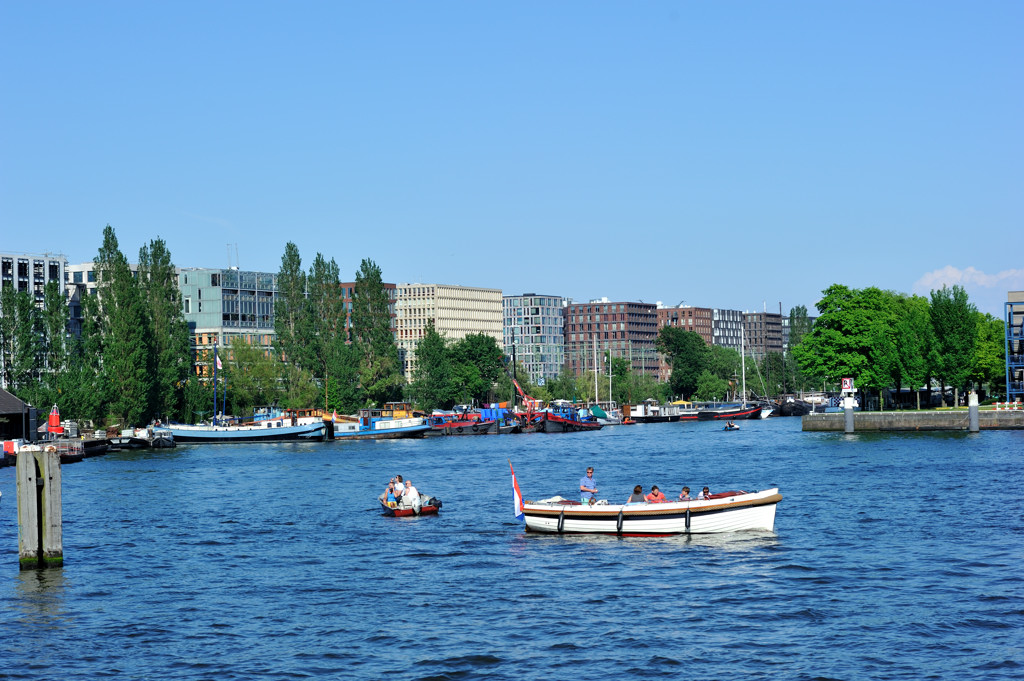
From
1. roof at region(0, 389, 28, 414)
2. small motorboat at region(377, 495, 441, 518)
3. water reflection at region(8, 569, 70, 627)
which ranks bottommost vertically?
water reflection at region(8, 569, 70, 627)

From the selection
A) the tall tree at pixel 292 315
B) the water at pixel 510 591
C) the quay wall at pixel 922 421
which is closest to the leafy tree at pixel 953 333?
the quay wall at pixel 922 421

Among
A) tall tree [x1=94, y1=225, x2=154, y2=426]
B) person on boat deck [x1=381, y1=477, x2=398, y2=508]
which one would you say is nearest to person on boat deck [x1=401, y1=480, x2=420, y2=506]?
person on boat deck [x1=381, y1=477, x2=398, y2=508]

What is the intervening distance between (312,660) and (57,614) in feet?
36.5

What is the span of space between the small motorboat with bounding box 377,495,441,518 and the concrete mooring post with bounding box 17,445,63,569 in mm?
20775

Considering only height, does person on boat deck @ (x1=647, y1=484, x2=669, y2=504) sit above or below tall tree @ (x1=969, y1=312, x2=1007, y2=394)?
below

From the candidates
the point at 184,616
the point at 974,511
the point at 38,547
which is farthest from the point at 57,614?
the point at 974,511

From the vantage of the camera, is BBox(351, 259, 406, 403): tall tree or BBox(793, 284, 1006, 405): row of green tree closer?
BBox(793, 284, 1006, 405): row of green tree

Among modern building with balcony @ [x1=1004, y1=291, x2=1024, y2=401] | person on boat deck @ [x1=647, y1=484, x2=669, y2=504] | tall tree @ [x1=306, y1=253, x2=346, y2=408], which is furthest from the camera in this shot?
tall tree @ [x1=306, y1=253, x2=346, y2=408]

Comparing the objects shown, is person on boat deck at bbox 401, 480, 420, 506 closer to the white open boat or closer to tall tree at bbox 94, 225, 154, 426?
the white open boat

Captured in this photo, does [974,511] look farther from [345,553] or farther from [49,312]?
[49,312]

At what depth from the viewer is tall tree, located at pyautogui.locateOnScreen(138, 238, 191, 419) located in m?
149

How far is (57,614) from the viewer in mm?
38906

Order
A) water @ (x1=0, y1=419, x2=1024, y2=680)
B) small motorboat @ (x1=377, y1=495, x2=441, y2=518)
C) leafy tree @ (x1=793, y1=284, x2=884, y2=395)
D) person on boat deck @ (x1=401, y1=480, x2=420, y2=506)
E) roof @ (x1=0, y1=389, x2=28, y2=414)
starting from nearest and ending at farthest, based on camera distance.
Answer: water @ (x1=0, y1=419, x2=1024, y2=680) → person on boat deck @ (x1=401, y1=480, x2=420, y2=506) → small motorboat @ (x1=377, y1=495, x2=441, y2=518) → roof @ (x1=0, y1=389, x2=28, y2=414) → leafy tree @ (x1=793, y1=284, x2=884, y2=395)

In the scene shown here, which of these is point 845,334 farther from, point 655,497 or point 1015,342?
point 655,497
